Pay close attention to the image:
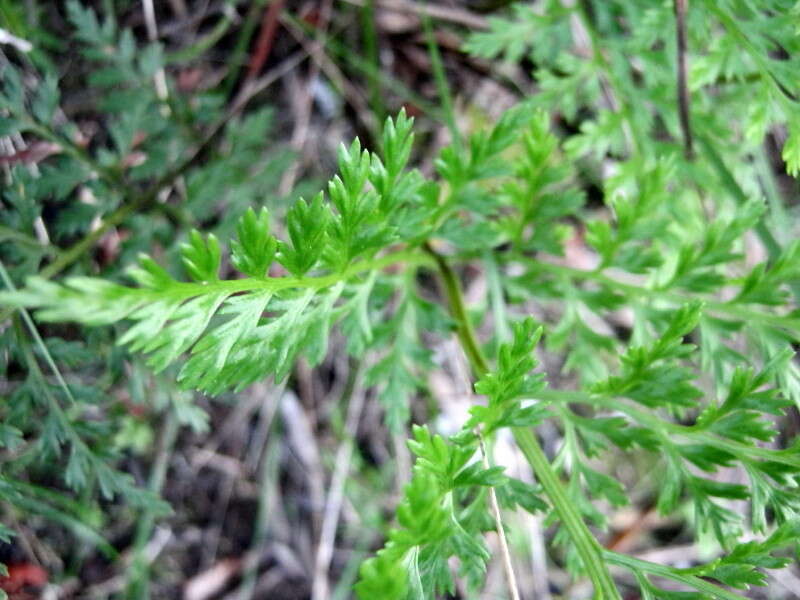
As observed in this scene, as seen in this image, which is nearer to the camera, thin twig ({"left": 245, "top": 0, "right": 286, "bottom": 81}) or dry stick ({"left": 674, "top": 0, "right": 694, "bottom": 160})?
dry stick ({"left": 674, "top": 0, "right": 694, "bottom": 160})

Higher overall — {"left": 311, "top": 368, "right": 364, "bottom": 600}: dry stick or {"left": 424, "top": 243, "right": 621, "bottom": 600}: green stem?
{"left": 424, "top": 243, "right": 621, "bottom": 600}: green stem

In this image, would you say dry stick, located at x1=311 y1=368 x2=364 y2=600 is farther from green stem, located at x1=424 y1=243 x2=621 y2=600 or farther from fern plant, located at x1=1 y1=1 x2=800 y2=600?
green stem, located at x1=424 y1=243 x2=621 y2=600

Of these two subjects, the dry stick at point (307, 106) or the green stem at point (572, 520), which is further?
the dry stick at point (307, 106)

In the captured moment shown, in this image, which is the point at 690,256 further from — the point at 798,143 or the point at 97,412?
the point at 97,412


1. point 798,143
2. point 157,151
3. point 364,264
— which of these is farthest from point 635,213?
point 157,151

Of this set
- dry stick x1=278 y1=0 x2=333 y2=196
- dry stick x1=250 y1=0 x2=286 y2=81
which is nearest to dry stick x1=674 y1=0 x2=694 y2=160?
dry stick x1=278 y1=0 x2=333 y2=196

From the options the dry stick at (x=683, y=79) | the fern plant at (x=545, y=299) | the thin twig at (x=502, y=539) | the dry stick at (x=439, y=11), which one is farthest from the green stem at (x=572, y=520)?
the dry stick at (x=439, y=11)

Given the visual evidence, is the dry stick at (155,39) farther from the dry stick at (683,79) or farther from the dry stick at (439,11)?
the dry stick at (683,79)
